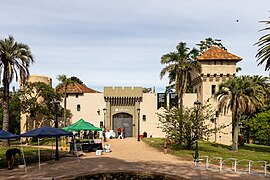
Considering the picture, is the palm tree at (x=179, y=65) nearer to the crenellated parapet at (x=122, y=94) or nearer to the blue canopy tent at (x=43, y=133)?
the crenellated parapet at (x=122, y=94)

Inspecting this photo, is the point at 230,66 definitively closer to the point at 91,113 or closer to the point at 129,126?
the point at 129,126

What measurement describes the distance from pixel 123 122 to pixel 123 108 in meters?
2.06

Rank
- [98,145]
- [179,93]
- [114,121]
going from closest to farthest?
[98,145]
[179,93]
[114,121]

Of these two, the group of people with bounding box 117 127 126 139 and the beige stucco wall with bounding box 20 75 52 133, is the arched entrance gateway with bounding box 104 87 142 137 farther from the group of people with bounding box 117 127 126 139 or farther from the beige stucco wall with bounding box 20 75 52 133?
the beige stucco wall with bounding box 20 75 52 133

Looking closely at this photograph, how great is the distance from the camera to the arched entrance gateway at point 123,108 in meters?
45.4

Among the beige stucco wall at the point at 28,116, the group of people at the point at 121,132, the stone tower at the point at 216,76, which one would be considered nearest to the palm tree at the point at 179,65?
the stone tower at the point at 216,76

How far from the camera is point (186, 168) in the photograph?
54.9 feet

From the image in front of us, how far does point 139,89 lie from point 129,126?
5.70 metres

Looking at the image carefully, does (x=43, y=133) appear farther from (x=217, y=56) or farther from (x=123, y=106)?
(x=217, y=56)

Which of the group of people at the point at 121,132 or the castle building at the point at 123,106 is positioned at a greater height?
the castle building at the point at 123,106

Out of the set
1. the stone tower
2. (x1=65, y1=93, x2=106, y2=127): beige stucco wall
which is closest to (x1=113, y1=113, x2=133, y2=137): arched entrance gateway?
(x1=65, y1=93, x2=106, y2=127): beige stucco wall

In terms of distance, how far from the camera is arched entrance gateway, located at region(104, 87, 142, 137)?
149ft

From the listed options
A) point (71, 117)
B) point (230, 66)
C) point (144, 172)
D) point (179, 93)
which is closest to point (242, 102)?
point (179, 93)

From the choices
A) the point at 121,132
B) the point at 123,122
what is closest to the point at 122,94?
the point at 123,122
